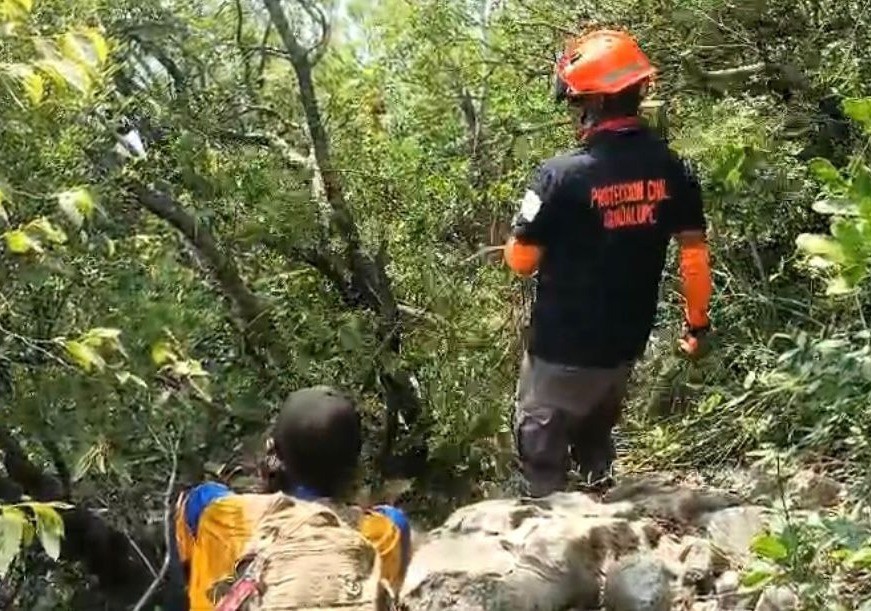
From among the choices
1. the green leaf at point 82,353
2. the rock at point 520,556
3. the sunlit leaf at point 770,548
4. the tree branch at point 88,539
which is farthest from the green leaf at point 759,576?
the tree branch at point 88,539

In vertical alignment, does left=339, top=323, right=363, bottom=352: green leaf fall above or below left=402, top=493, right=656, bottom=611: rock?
below

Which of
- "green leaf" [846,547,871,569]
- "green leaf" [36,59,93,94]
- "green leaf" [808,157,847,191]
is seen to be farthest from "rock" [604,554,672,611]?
"green leaf" [36,59,93,94]

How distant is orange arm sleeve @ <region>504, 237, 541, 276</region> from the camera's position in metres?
4.06

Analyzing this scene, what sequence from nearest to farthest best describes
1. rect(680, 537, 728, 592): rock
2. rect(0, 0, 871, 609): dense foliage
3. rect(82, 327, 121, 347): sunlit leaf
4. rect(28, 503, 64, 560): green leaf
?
rect(28, 503, 64, 560): green leaf, rect(82, 327, 121, 347): sunlit leaf, rect(680, 537, 728, 592): rock, rect(0, 0, 871, 609): dense foliage

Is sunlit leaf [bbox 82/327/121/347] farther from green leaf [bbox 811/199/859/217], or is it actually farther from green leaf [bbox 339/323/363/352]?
green leaf [bbox 339/323/363/352]

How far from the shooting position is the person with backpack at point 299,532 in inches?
94.8

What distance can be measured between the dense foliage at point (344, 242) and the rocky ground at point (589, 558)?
424 mm

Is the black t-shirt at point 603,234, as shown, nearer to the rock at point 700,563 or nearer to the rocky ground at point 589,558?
the rocky ground at point 589,558

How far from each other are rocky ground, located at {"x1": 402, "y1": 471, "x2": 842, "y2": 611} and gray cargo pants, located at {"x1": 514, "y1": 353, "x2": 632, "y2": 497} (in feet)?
1.13

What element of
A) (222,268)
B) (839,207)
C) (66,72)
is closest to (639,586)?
(839,207)

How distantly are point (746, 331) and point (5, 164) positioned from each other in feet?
8.63

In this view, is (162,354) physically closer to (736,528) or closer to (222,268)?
(222,268)

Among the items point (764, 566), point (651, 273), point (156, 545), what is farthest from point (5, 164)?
point (764, 566)

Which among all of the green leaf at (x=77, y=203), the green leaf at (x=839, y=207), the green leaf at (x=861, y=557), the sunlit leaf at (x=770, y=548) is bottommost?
the sunlit leaf at (x=770, y=548)
